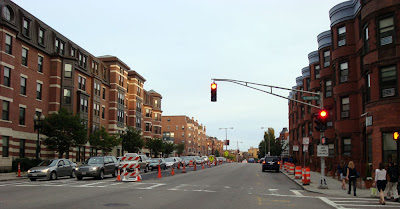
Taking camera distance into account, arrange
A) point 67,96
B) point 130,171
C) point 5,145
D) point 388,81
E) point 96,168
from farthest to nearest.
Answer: point 67,96, point 5,145, point 96,168, point 130,171, point 388,81

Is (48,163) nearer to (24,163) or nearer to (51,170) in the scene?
(51,170)

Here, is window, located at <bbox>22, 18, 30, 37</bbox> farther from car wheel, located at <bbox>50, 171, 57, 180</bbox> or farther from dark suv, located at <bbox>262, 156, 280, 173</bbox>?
dark suv, located at <bbox>262, 156, 280, 173</bbox>

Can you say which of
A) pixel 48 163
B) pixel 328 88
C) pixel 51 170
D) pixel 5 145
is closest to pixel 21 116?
pixel 5 145

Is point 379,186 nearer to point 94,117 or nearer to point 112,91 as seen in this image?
point 94,117

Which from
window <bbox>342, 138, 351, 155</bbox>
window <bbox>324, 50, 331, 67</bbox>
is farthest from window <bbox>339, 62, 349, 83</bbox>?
window <bbox>324, 50, 331, 67</bbox>

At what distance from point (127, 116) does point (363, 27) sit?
4975cm

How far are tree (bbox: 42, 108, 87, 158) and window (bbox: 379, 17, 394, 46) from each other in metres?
27.6

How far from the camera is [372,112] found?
2445cm

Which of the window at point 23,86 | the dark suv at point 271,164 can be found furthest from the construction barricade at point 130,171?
the dark suv at point 271,164

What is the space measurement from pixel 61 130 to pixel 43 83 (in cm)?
834

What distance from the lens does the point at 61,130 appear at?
3666cm

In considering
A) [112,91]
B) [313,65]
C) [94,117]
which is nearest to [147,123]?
[112,91]

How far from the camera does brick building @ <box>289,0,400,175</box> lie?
23.3 m

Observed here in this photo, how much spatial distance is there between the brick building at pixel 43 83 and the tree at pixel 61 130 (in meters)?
3.15
